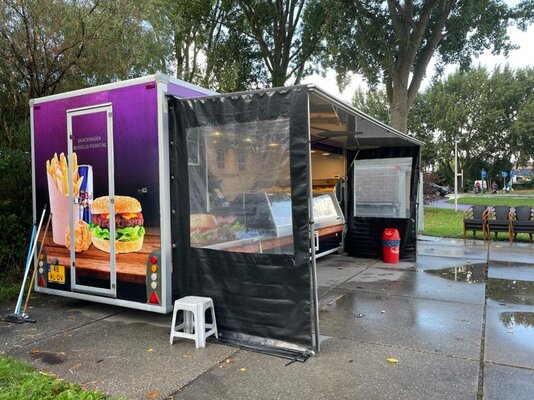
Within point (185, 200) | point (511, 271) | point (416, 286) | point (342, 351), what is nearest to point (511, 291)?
point (416, 286)

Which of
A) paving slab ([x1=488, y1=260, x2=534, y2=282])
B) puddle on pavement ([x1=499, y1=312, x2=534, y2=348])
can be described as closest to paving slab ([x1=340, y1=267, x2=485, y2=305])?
puddle on pavement ([x1=499, y1=312, x2=534, y2=348])

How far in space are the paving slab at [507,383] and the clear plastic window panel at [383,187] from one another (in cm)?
542

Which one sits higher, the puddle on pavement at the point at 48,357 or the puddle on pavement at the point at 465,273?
the puddle on pavement at the point at 48,357

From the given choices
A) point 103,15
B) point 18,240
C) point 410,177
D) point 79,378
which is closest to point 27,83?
point 103,15

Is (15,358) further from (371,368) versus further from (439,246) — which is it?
(439,246)

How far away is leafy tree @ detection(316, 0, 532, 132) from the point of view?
1278 cm

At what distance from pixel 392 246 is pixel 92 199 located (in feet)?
19.9

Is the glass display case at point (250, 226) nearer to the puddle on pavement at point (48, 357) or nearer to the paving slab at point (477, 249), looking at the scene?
the puddle on pavement at point (48, 357)

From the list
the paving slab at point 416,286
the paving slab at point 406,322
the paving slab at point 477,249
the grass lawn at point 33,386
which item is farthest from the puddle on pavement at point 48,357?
the paving slab at point 477,249

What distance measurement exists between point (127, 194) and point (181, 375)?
2.12m

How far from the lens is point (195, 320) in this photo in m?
4.17

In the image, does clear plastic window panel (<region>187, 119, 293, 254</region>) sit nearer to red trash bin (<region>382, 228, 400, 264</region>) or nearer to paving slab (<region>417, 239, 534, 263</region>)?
red trash bin (<region>382, 228, 400, 264</region>)

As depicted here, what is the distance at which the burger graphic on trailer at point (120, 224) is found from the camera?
15.3ft

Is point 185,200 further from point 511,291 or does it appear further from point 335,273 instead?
point 511,291
